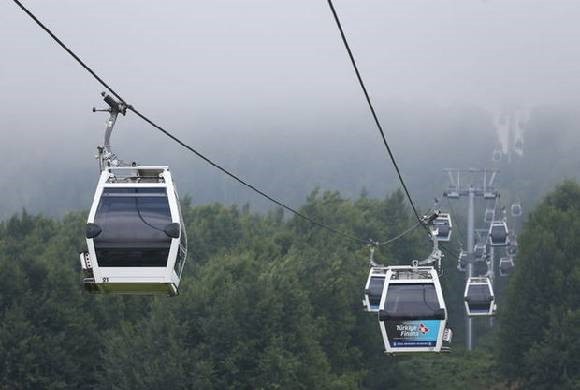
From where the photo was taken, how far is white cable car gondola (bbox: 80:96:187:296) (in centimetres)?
2306

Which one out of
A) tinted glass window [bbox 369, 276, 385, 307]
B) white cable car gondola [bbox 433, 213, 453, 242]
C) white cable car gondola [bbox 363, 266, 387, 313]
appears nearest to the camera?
white cable car gondola [bbox 363, 266, 387, 313]

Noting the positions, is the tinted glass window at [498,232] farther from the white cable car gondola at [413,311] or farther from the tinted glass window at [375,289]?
the white cable car gondola at [413,311]

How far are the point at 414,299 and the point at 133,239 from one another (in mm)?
15697

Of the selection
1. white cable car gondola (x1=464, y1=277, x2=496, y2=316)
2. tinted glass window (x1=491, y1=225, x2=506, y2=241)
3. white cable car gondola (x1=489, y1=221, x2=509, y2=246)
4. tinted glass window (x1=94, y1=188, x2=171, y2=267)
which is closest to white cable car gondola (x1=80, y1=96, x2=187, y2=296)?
tinted glass window (x1=94, y1=188, x2=171, y2=267)

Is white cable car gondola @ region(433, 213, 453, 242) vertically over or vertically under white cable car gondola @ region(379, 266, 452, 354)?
under

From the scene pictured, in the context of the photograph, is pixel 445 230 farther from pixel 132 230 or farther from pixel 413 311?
pixel 132 230

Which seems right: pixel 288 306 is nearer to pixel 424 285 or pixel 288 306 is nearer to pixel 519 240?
pixel 519 240

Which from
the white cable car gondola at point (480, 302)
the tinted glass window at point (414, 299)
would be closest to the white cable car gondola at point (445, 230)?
the white cable car gondola at point (480, 302)

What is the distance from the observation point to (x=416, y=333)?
38.2m

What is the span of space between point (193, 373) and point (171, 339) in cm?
247

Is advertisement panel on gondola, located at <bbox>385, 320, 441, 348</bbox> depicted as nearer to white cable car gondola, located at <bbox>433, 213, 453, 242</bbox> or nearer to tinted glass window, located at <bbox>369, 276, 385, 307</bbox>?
tinted glass window, located at <bbox>369, 276, 385, 307</bbox>

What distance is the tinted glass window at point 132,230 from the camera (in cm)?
2306

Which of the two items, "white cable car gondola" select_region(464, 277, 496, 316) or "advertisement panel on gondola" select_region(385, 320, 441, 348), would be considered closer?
"advertisement panel on gondola" select_region(385, 320, 441, 348)

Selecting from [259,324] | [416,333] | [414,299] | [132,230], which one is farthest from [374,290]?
[132,230]
